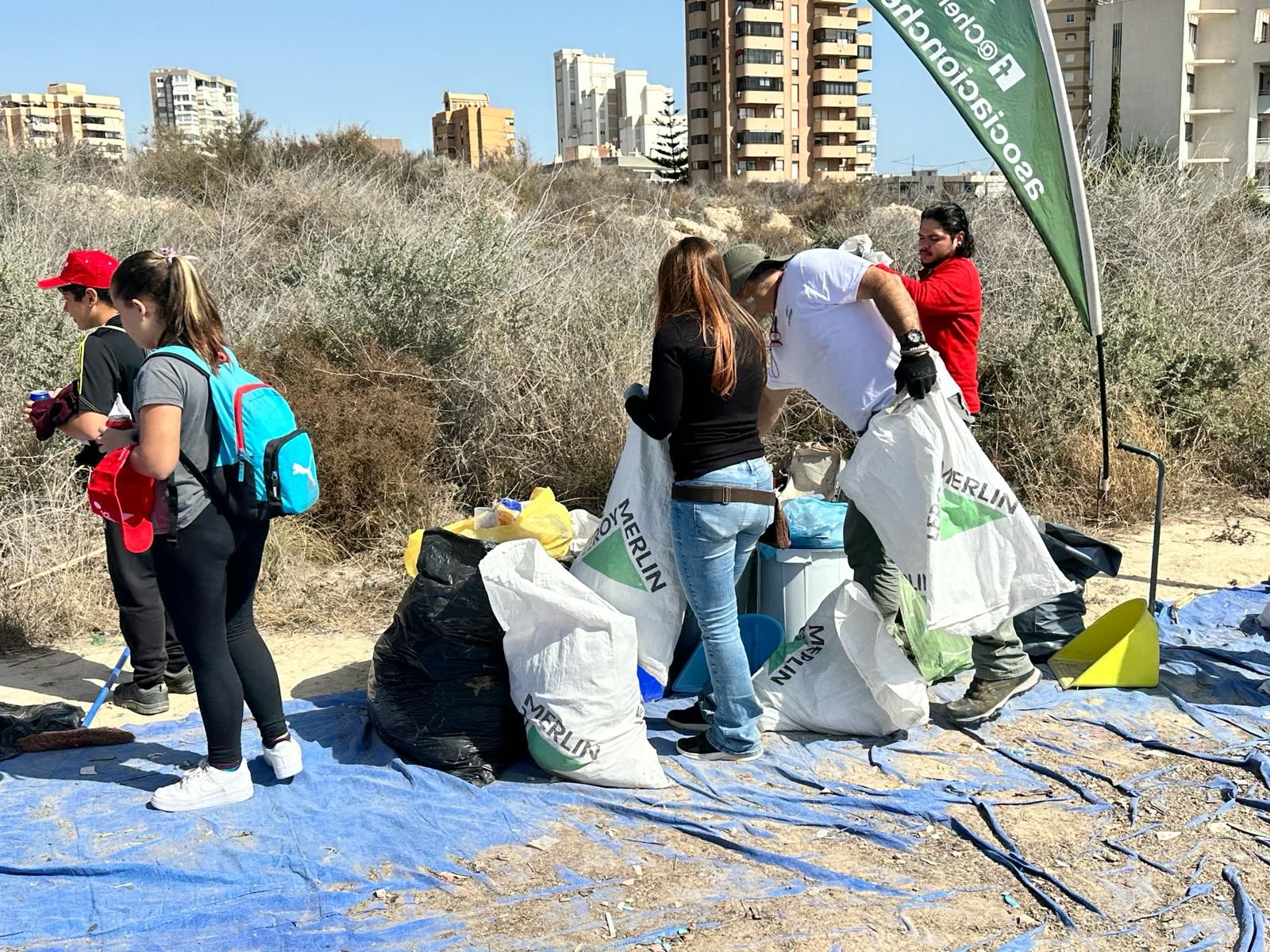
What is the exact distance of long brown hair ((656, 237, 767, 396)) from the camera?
331cm

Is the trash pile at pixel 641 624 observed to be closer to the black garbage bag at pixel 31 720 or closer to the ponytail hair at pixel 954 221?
the ponytail hair at pixel 954 221

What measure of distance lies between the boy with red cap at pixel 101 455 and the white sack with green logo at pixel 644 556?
5.55 feet

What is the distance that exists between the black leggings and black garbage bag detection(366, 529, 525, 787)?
1.38 ft

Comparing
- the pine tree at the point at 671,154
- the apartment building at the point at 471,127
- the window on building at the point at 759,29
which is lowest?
the pine tree at the point at 671,154

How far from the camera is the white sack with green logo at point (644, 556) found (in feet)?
13.1

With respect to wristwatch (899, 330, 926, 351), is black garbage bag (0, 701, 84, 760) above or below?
below

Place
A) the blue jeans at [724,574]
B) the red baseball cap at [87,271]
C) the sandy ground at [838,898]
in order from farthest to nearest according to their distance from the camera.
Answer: the red baseball cap at [87,271]
the blue jeans at [724,574]
the sandy ground at [838,898]

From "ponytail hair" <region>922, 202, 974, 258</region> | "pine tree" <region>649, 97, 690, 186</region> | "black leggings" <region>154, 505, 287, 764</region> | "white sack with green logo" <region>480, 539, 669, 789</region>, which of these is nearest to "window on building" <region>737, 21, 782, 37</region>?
"pine tree" <region>649, 97, 690, 186</region>

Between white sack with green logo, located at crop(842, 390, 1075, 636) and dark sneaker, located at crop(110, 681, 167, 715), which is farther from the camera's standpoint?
dark sneaker, located at crop(110, 681, 167, 715)

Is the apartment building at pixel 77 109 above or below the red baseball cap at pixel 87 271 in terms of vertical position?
above

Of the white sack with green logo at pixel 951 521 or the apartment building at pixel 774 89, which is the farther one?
the apartment building at pixel 774 89

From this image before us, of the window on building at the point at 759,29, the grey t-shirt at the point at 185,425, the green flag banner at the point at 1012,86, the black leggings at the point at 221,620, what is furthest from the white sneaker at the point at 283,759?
the window on building at the point at 759,29

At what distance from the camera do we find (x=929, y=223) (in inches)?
168

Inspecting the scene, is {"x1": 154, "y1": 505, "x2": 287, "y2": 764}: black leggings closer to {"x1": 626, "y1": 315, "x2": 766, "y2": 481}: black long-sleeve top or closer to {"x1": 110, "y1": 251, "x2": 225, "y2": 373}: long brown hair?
{"x1": 110, "y1": 251, "x2": 225, "y2": 373}: long brown hair
